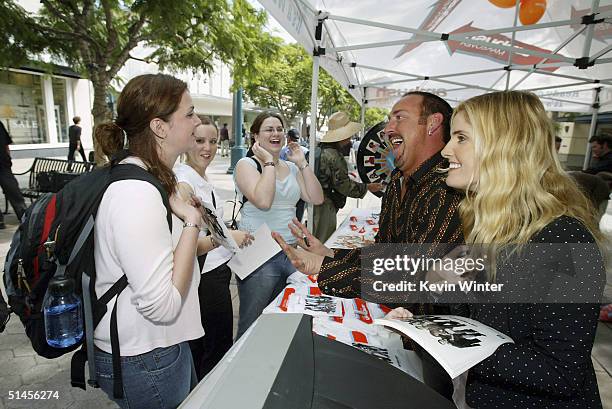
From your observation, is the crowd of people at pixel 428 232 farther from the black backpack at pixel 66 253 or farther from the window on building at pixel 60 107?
the window on building at pixel 60 107

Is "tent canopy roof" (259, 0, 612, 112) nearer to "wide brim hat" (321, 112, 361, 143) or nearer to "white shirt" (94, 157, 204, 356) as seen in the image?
"wide brim hat" (321, 112, 361, 143)

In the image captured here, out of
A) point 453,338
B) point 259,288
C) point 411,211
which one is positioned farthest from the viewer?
point 259,288

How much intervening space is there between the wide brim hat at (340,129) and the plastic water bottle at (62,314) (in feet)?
9.87

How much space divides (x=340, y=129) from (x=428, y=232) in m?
2.65

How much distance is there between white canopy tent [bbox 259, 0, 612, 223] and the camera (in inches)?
135

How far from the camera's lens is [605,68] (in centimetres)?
558

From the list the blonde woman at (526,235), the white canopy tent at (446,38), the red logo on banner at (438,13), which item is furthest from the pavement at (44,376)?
the red logo on banner at (438,13)

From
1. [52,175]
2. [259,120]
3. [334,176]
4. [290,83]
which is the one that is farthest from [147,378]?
[290,83]

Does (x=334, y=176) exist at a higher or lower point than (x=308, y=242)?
Result: higher

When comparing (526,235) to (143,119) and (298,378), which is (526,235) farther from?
(143,119)

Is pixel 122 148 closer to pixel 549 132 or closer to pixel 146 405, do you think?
pixel 146 405

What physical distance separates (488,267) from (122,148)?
4.15 feet

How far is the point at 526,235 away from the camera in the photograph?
0.97 m

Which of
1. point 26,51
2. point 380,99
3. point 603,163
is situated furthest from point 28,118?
point 603,163
